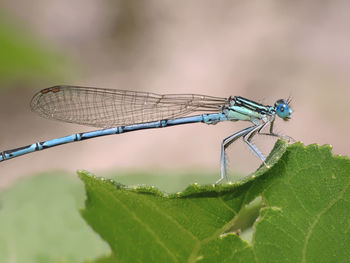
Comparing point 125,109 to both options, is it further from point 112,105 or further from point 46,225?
point 46,225

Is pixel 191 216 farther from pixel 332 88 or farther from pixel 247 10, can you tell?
pixel 247 10

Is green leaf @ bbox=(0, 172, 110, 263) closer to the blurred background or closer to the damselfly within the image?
the damselfly

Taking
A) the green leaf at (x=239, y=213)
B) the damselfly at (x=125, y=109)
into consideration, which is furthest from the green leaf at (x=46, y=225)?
the damselfly at (x=125, y=109)

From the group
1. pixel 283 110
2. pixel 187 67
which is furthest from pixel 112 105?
pixel 187 67

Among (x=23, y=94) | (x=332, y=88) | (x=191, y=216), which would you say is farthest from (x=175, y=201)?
(x=23, y=94)

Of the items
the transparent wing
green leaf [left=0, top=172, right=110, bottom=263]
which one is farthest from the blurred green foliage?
green leaf [left=0, top=172, right=110, bottom=263]

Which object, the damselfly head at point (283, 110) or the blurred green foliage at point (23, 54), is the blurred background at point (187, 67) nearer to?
the blurred green foliage at point (23, 54)
